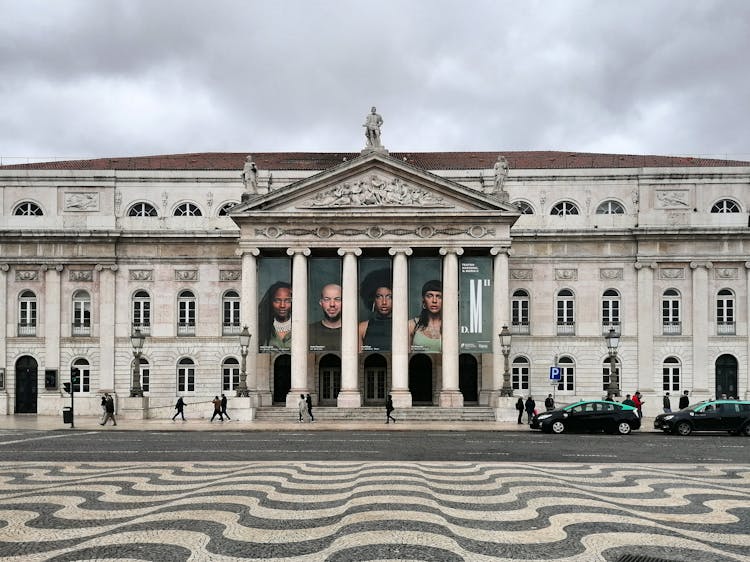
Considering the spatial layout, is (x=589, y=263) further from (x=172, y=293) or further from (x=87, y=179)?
(x=87, y=179)

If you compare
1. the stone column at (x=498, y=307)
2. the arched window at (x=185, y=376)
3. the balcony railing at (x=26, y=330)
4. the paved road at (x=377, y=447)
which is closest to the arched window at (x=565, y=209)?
the stone column at (x=498, y=307)

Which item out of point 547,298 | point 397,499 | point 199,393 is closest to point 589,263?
point 547,298

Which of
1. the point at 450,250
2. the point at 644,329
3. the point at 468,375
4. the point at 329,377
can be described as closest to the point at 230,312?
the point at 329,377

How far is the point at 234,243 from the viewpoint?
51.8 meters

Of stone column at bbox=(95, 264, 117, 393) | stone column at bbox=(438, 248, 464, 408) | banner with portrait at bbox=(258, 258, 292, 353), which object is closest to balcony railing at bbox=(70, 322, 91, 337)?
stone column at bbox=(95, 264, 117, 393)

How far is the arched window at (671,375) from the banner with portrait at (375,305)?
17887mm

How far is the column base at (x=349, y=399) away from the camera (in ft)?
147

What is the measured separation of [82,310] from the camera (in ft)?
169

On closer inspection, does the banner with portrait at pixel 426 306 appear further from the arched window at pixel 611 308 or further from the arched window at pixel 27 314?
the arched window at pixel 27 314

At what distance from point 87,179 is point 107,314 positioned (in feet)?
28.6

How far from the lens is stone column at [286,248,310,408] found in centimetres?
4525

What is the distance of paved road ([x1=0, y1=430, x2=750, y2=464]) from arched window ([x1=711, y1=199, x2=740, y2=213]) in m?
23.6

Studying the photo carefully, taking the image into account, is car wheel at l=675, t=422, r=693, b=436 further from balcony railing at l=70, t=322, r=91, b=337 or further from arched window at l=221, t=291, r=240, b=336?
balcony railing at l=70, t=322, r=91, b=337

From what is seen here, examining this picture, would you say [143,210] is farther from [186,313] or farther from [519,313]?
[519,313]
